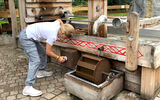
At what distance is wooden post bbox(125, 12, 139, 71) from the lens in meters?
2.94

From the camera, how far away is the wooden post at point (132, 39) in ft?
9.64

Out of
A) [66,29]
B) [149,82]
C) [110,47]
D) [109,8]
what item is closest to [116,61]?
[110,47]

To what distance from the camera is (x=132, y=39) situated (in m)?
3.04

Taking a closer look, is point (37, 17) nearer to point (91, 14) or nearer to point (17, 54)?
point (17, 54)

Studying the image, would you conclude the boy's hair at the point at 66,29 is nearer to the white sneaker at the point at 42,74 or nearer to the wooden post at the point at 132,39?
the wooden post at the point at 132,39

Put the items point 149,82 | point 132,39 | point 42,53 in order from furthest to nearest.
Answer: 1. point 42,53
2. point 149,82
3. point 132,39

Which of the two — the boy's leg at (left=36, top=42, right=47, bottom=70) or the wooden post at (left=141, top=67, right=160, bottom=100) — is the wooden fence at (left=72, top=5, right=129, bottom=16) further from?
the wooden post at (left=141, top=67, right=160, bottom=100)

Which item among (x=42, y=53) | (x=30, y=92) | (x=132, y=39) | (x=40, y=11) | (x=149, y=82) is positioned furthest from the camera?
(x=40, y=11)

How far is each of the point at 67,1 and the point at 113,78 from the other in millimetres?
4391

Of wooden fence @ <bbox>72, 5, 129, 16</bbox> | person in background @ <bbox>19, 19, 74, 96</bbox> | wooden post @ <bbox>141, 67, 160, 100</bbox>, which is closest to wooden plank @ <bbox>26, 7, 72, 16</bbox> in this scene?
person in background @ <bbox>19, 19, 74, 96</bbox>

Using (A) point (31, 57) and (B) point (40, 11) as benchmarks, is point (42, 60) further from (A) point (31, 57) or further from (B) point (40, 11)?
(B) point (40, 11)

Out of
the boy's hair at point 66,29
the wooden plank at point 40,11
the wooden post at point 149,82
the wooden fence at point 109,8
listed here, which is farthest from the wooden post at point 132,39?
the wooden fence at point 109,8

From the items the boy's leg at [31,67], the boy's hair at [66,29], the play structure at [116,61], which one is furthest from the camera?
the boy's leg at [31,67]

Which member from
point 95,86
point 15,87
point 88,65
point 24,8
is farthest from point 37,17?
point 95,86
